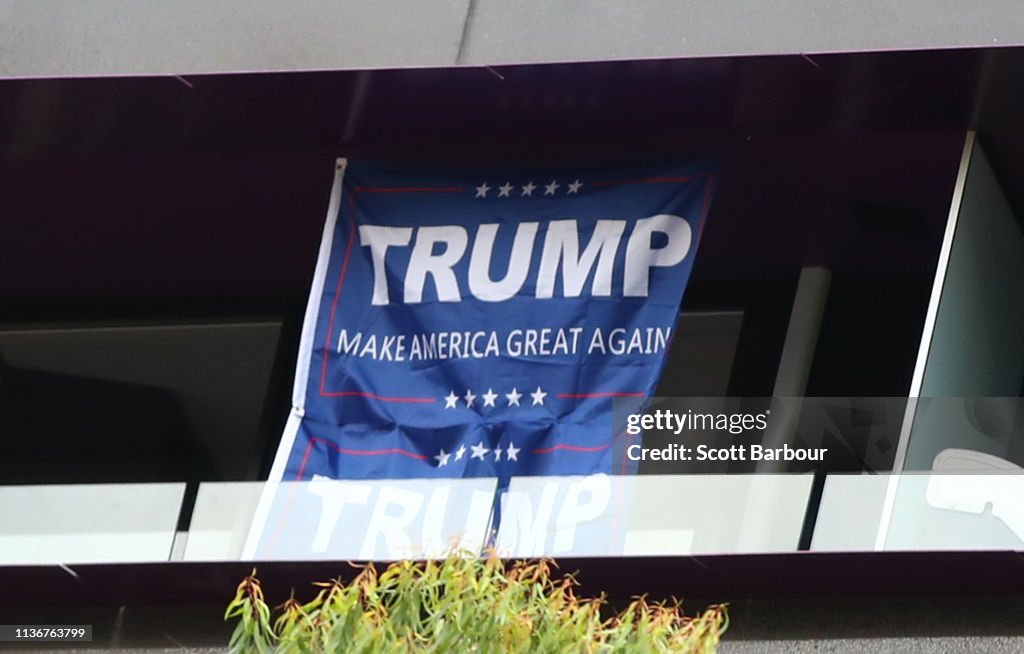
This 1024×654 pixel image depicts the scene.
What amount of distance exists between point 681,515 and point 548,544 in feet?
1.69

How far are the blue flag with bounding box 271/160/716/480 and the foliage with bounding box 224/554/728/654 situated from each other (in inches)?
121

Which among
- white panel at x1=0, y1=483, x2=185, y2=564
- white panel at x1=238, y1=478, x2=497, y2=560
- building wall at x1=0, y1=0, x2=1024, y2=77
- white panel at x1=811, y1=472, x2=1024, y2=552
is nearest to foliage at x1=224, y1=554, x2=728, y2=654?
white panel at x1=811, y1=472, x2=1024, y2=552

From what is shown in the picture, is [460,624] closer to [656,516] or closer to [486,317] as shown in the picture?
[656,516]

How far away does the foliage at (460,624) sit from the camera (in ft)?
13.2

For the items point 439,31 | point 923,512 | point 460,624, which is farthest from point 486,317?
point 460,624

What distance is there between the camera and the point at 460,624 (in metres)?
4.02

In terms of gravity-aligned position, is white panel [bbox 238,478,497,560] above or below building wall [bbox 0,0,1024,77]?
below

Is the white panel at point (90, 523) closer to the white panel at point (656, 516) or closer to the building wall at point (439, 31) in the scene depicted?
the white panel at point (656, 516)

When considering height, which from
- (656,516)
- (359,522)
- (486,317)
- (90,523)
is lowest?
(90,523)

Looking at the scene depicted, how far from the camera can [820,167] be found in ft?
28.0

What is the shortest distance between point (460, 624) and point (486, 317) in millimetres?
3832

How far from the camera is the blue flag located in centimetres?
747

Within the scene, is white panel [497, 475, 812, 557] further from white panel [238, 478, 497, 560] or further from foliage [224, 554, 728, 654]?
foliage [224, 554, 728, 654]

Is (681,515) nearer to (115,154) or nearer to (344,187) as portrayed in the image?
(344,187)
